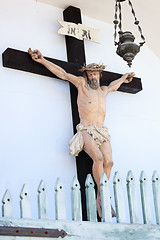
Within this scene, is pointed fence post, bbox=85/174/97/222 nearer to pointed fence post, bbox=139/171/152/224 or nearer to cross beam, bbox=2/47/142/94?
pointed fence post, bbox=139/171/152/224

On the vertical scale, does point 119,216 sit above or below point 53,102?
below

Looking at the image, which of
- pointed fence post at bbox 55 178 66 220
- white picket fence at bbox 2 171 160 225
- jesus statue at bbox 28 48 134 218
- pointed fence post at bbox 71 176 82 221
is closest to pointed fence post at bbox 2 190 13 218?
white picket fence at bbox 2 171 160 225

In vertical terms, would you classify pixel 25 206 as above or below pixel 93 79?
below

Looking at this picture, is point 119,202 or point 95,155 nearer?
point 119,202

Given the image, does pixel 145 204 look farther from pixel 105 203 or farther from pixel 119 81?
pixel 119 81

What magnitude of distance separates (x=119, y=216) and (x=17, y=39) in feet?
6.84

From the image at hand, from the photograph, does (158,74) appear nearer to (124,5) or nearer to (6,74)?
(124,5)

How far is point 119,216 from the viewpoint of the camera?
11.6 feet

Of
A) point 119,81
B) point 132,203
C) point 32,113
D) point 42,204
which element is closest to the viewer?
point 42,204

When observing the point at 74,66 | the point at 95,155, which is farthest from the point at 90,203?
the point at 74,66

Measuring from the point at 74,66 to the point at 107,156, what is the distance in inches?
35.6

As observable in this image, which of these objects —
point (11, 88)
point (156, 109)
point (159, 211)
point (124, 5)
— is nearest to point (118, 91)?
point (156, 109)

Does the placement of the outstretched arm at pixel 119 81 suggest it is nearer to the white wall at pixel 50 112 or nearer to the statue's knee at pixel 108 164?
the white wall at pixel 50 112

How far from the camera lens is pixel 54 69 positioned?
489cm
